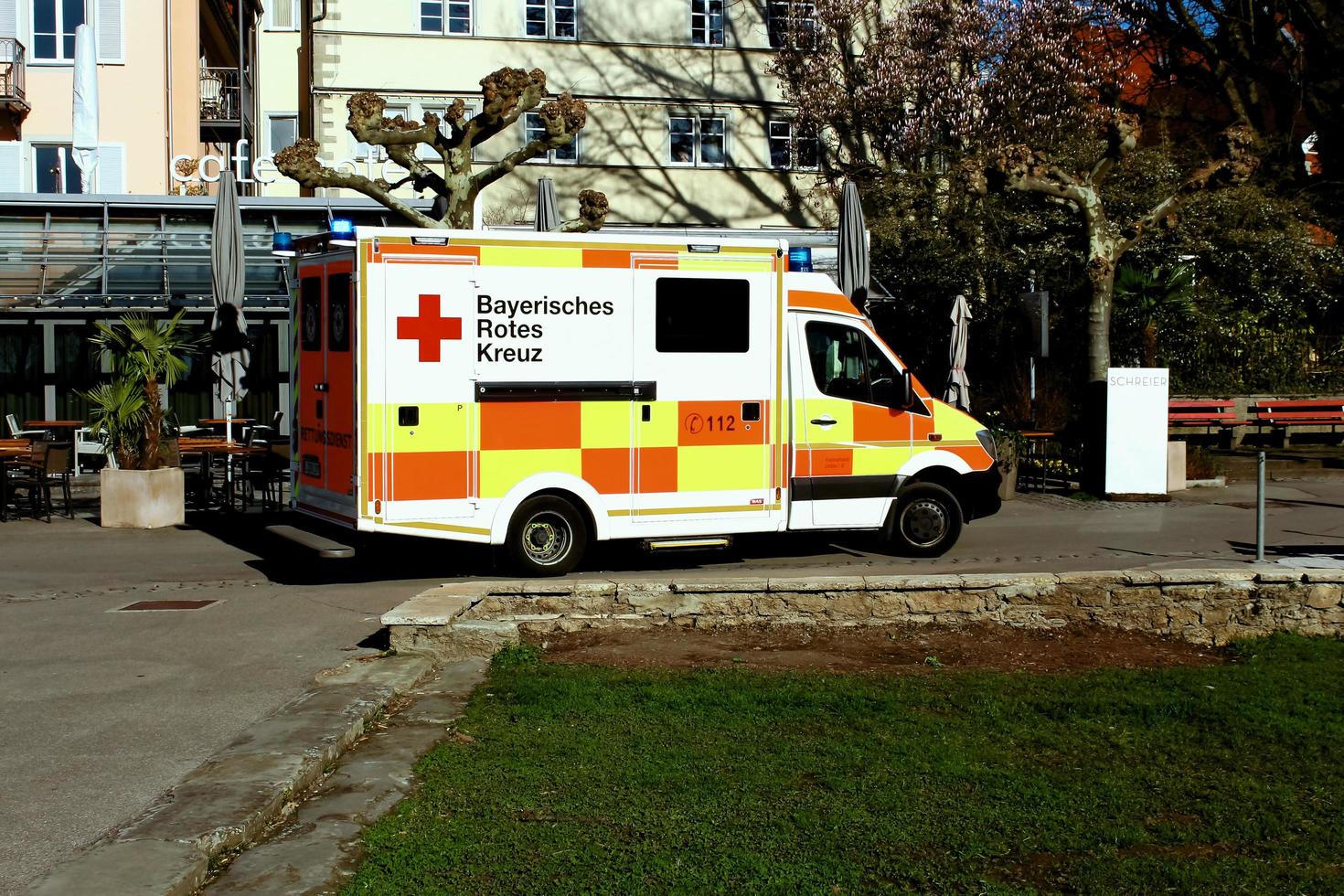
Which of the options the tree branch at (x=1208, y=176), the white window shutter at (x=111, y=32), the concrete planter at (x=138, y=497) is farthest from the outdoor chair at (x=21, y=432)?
the tree branch at (x=1208, y=176)

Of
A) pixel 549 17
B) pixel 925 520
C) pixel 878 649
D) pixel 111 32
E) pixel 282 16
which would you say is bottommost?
pixel 878 649

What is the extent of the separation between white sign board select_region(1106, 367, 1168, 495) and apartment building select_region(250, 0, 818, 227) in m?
19.0

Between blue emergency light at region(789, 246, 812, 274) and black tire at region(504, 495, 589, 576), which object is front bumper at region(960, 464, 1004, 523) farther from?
black tire at region(504, 495, 589, 576)

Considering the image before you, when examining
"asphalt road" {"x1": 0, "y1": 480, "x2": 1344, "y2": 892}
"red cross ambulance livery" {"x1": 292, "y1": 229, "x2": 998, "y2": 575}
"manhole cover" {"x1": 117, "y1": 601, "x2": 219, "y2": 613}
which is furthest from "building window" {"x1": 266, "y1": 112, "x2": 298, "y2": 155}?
"manhole cover" {"x1": 117, "y1": 601, "x2": 219, "y2": 613}

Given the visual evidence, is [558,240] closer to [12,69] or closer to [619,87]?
[12,69]

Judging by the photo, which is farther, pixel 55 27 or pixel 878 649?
pixel 55 27

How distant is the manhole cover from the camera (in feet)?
36.7

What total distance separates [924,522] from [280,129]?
3676 cm

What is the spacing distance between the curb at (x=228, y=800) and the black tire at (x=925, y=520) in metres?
6.97

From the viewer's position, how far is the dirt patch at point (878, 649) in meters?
8.40

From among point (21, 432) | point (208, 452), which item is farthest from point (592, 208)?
point (21, 432)

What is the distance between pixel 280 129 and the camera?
45906 mm

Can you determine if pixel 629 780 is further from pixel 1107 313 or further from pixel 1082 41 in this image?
pixel 1082 41

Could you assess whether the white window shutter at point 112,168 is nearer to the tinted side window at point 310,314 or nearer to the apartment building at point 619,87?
the apartment building at point 619,87
